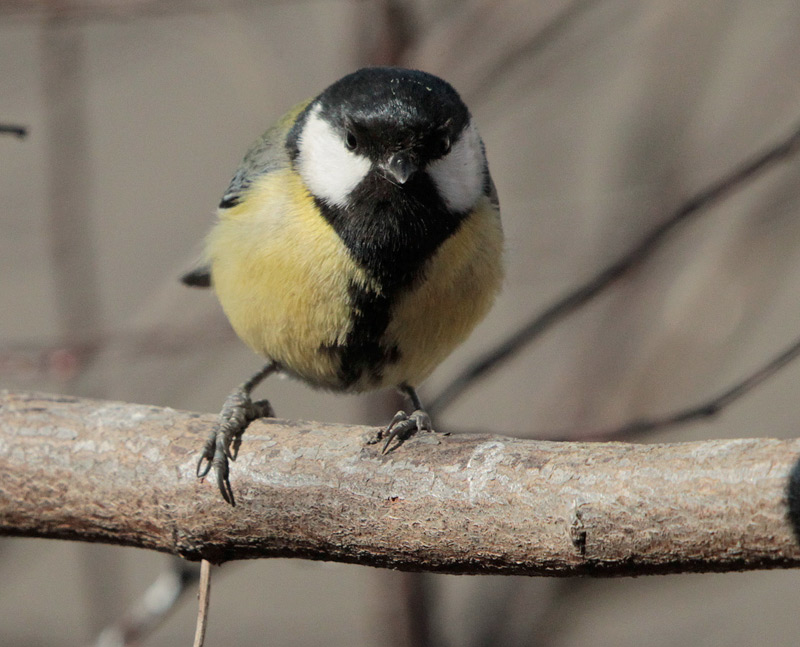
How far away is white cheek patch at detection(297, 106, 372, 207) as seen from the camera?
195cm

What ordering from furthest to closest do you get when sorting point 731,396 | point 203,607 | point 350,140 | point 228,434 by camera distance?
point 350,140 < point 228,434 < point 731,396 < point 203,607

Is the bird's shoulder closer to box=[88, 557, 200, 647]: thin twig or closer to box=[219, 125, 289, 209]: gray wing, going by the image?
box=[219, 125, 289, 209]: gray wing

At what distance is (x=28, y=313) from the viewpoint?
4422mm

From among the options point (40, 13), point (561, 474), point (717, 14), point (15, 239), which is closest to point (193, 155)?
point (15, 239)

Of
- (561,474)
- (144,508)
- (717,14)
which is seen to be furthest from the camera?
(717,14)

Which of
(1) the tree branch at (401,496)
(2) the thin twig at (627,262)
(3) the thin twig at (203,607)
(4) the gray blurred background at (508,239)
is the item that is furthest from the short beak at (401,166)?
(3) the thin twig at (203,607)

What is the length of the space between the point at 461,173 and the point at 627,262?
51cm

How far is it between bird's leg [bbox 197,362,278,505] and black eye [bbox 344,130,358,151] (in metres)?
0.62

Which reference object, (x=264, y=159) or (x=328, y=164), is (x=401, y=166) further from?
(x=264, y=159)

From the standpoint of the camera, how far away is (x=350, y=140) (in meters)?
1.95

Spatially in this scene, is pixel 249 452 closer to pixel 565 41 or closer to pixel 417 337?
pixel 417 337

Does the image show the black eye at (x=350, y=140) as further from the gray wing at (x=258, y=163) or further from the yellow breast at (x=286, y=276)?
the gray wing at (x=258, y=163)

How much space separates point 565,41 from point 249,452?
1897 mm

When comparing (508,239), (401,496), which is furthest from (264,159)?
(401,496)
